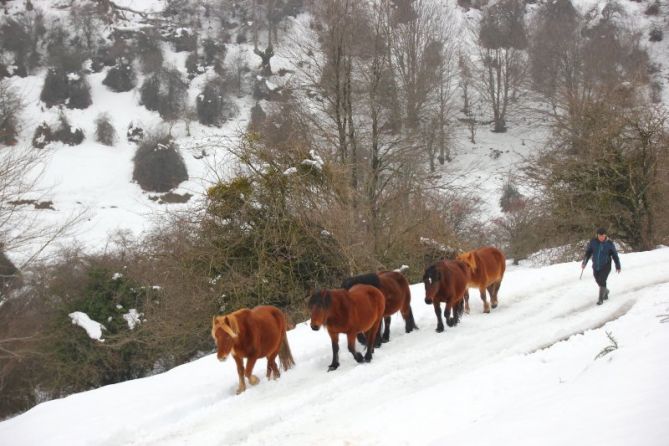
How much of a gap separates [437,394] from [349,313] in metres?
2.08

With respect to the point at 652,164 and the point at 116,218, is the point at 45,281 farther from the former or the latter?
the point at 652,164

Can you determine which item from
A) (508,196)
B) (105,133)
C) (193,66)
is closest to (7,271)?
(508,196)

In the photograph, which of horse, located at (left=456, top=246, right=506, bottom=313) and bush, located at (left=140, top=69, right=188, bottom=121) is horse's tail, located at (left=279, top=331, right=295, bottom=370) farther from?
bush, located at (left=140, top=69, right=188, bottom=121)

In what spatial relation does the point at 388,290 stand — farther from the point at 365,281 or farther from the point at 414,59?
the point at 414,59

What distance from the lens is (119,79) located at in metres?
54.7

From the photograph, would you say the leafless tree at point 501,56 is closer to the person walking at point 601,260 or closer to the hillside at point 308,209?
the hillside at point 308,209

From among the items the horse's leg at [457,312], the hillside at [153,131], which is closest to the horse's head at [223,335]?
the horse's leg at [457,312]

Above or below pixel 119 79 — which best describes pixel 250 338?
below

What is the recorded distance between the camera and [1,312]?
64.8ft

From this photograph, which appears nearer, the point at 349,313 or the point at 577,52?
the point at 349,313

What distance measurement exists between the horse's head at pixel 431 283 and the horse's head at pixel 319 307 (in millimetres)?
2204

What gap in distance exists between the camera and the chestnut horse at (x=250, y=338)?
7234mm

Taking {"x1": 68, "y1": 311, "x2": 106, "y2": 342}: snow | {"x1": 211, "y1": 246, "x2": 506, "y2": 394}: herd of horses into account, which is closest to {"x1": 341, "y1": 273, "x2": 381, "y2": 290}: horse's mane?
{"x1": 211, "y1": 246, "x2": 506, "y2": 394}: herd of horses

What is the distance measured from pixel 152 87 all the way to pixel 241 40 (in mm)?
15409
